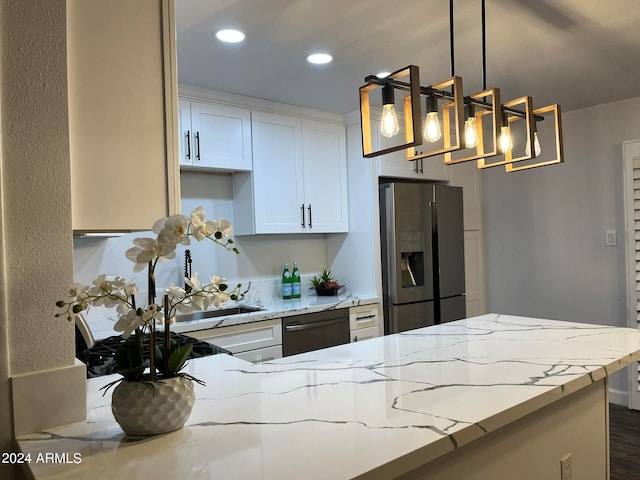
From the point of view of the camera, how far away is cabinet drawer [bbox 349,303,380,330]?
131 inches

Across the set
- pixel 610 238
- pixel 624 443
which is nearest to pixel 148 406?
pixel 624 443

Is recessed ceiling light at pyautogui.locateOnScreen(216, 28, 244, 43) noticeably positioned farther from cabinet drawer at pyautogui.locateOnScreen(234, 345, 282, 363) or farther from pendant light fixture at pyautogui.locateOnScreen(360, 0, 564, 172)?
cabinet drawer at pyautogui.locateOnScreen(234, 345, 282, 363)

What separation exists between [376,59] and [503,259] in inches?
99.9

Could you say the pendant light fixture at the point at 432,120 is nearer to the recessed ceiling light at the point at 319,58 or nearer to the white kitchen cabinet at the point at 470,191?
the recessed ceiling light at the point at 319,58

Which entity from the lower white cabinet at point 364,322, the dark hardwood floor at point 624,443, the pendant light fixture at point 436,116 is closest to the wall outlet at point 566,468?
the pendant light fixture at point 436,116

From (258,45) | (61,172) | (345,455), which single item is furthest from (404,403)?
(258,45)

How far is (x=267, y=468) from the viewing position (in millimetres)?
809

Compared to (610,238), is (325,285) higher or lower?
lower

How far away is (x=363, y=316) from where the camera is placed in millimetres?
3393

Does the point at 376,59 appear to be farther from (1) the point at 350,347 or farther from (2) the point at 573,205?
(2) the point at 573,205

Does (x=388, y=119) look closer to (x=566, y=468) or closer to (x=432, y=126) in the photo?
(x=432, y=126)

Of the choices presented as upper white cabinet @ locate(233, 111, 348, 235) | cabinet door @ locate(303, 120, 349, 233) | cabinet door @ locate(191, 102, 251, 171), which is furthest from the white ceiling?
cabinet door @ locate(303, 120, 349, 233)

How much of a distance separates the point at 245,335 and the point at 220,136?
1271mm

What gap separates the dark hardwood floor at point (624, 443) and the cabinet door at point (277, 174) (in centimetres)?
237
